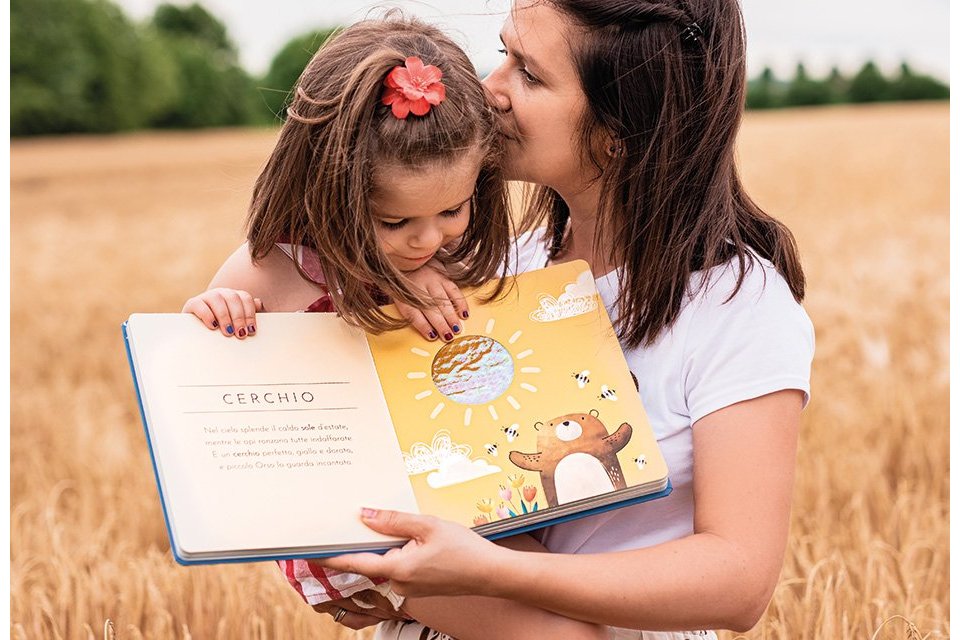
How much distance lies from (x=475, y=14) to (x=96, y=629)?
1.52 m

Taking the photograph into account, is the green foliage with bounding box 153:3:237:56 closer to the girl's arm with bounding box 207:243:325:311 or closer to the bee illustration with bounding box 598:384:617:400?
the girl's arm with bounding box 207:243:325:311

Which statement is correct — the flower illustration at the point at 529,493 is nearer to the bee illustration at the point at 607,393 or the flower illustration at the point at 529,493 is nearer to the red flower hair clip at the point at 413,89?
the bee illustration at the point at 607,393

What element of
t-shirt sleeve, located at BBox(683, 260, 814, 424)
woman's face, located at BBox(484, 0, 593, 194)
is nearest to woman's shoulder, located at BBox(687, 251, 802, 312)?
t-shirt sleeve, located at BBox(683, 260, 814, 424)

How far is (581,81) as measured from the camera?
5.66ft

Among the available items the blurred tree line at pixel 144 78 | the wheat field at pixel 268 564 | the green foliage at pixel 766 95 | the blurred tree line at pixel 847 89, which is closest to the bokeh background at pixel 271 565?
the wheat field at pixel 268 564

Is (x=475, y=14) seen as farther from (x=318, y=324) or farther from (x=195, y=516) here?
(x=195, y=516)

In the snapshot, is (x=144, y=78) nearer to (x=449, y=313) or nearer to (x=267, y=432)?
(x=449, y=313)

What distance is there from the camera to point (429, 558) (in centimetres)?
145

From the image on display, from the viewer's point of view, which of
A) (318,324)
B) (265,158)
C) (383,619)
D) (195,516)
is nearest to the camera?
(195,516)

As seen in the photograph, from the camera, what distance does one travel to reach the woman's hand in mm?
1803

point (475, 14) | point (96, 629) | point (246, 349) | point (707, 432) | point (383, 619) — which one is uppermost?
point (475, 14)

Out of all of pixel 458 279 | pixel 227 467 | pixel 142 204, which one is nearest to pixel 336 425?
pixel 227 467

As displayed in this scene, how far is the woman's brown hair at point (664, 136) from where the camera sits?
1716 millimetres

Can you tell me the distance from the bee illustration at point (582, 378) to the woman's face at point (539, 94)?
317 mm
